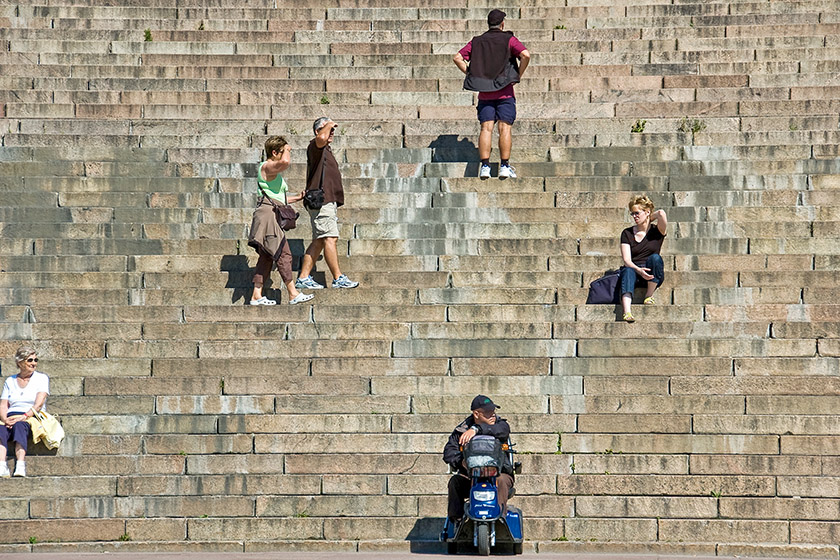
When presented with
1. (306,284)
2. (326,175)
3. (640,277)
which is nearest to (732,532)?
(640,277)

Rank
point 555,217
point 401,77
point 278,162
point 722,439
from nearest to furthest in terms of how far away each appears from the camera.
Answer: point 722,439
point 278,162
point 555,217
point 401,77

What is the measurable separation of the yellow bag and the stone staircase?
0.13 m

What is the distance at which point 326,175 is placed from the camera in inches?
514

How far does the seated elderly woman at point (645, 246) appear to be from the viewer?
1238cm

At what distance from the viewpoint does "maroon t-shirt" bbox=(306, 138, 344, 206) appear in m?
13.0

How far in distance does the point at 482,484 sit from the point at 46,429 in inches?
140

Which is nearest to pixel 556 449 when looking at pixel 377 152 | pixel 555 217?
pixel 555 217

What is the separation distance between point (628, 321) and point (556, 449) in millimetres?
1519

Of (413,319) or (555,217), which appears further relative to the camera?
(555,217)

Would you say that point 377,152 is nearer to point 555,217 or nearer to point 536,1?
point 555,217

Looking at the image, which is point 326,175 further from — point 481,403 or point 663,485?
point 663,485

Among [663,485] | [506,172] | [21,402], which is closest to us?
[663,485]

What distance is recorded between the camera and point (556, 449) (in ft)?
36.4

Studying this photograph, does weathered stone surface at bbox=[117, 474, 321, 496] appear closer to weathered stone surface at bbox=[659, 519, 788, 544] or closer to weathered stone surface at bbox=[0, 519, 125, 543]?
weathered stone surface at bbox=[0, 519, 125, 543]
